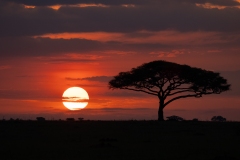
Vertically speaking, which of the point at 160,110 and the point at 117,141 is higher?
the point at 160,110

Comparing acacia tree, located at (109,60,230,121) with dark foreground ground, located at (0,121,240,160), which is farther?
Answer: acacia tree, located at (109,60,230,121)

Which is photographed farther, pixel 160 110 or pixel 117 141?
pixel 160 110

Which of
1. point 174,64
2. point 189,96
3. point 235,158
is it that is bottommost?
point 235,158

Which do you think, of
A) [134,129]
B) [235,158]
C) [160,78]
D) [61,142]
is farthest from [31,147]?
[160,78]

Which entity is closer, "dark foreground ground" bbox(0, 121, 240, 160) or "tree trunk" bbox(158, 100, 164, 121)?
"dark foreground ground" bbox(0, 121, 240, 160)

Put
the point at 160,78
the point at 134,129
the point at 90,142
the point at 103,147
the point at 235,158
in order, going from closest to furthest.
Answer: the point at 235,158 → the point at 103,147 → the point at 90,142 → the point at 134,129 → the point at 160,78

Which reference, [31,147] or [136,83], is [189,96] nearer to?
[136,83]

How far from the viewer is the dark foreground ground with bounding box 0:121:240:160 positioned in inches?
1005

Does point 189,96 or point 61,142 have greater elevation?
point 189,96

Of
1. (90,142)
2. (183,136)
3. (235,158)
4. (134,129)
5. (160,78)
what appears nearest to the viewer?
(235,158)

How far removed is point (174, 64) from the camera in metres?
63.1

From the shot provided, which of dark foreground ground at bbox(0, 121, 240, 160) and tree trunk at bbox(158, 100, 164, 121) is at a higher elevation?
tree trunk at bbox(158, 100, 164, 121)

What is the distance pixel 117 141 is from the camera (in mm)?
31812

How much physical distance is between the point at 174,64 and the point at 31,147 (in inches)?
A: 1452
